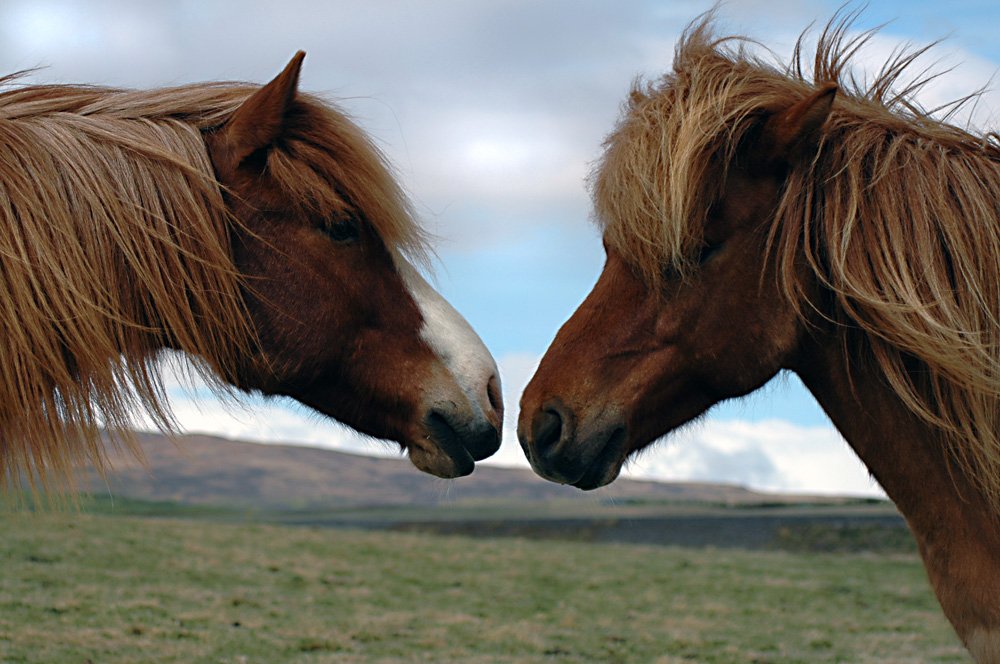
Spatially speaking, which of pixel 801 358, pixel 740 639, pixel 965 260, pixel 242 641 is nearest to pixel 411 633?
pixel 242 641

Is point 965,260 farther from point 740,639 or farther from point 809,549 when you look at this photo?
point 809,549

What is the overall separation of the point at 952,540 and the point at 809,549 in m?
11.8

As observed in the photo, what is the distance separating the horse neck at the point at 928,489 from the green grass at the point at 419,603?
2884 millimetres

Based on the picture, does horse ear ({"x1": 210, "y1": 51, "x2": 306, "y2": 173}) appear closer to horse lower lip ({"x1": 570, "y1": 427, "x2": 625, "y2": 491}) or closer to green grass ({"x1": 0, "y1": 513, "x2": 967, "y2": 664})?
horse lower lip ({"x1": 570, "y1": 427, "x2": 625, "y2": 491})

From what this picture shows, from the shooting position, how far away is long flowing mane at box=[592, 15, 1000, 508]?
218 centimetres

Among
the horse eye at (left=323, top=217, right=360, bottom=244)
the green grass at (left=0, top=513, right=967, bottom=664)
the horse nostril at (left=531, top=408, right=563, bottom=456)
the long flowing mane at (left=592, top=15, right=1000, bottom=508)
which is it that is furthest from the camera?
the green grass at (left=0, top=513, right=967, bottom=664)

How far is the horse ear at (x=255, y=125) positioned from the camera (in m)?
2.47

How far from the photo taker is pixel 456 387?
262cm

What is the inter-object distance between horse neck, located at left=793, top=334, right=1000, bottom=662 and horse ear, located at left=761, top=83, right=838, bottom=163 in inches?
19.0

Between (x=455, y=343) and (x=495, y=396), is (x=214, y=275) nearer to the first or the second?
Answer: (x=455, y=343)

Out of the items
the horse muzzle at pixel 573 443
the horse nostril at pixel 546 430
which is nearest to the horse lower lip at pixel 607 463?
the horse muzzle at pixel 573 443

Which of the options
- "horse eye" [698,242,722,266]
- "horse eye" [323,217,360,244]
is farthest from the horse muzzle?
"horse eye" [323,217,360,244]

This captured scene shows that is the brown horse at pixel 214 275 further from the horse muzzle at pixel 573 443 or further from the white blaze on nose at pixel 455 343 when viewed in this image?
the horse muzzle at pixel 573 443

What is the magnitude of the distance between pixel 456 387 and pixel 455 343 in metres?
0.13
